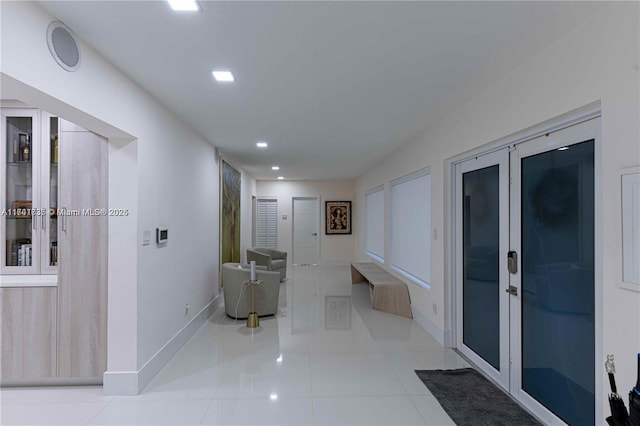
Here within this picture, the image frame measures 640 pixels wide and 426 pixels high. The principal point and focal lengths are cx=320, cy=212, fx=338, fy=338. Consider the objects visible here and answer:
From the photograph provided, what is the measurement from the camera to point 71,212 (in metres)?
2.87

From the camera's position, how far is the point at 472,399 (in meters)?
2.71

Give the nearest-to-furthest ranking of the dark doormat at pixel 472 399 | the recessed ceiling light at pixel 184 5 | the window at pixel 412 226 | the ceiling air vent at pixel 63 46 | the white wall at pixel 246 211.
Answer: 1. the recessed ceiling light at pixel 184 5
2. the ceiling air vent at pixel 63 46
3. the dark doormat at pixel 472 399
4. the window at pixel 412 226
5. the white wall at pixel 246 211

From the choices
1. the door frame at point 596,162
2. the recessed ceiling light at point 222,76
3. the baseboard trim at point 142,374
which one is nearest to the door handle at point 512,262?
the door frame at point 596,162

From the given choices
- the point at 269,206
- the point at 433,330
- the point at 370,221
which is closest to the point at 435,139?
the point at 433,330

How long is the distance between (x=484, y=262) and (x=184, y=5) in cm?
313

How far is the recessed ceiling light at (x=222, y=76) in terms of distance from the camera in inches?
102

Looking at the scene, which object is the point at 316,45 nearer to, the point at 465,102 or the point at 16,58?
the point at 16,58

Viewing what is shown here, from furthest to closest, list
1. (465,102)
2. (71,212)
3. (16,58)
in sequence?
(465,102), (71,212), (16,58)

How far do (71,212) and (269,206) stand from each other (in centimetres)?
728

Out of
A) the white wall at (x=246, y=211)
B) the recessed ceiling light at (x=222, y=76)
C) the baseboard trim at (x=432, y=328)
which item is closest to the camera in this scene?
the recessed ceiling light at (x=222, y=76)

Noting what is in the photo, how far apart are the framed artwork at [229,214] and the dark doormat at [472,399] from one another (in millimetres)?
3925

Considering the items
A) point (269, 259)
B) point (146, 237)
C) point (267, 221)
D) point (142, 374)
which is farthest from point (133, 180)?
point (267, 221)

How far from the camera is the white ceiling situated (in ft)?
5.98

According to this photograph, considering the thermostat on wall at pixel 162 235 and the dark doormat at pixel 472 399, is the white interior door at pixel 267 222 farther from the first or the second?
the dark doormat at pixel 472 399
